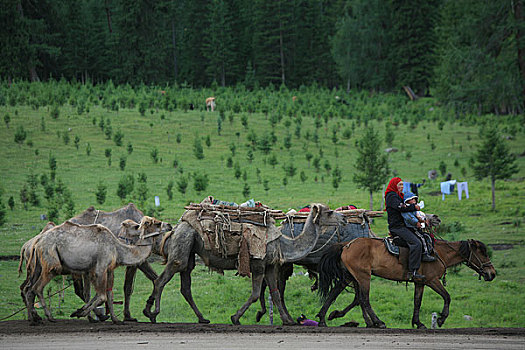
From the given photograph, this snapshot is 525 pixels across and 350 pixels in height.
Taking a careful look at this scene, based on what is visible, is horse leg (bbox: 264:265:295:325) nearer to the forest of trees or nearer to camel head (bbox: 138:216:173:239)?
camel head (bbox: 138:216:173:239)

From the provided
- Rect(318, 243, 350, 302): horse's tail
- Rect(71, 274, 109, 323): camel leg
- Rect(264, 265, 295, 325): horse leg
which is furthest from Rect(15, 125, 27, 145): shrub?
Rect(318, 243, 350, 302): horse's tail

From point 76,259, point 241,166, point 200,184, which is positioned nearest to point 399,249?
point 76,259

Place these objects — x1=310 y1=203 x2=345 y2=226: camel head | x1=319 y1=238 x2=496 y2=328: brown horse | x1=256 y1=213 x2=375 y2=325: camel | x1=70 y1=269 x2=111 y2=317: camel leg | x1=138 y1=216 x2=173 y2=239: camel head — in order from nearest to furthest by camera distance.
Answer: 1. x1=70 y1=269 x2=111 y2=317: camel leg
2. x1=319 y1=238 x2=496 y2=328: brown horse
3. x1=138 y1=216 x2=173 y2=239: camel head
4. x1=310 y1=203 x2=345 y2=226: camel head
5. x1=256 y1=213 x2=375 y2=325: camel

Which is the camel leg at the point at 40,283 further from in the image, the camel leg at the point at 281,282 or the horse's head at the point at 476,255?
the horse's head at the point at 476,255

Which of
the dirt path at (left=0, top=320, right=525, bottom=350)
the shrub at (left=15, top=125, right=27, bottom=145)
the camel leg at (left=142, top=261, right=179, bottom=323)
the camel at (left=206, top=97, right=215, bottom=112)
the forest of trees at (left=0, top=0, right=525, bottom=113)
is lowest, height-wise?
the dirt path at (left=0, top=320, right=525, bottom=350)

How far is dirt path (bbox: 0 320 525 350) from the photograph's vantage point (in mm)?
9391

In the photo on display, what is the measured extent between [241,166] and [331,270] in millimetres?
20588

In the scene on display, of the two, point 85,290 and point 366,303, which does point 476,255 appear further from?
point 85,290

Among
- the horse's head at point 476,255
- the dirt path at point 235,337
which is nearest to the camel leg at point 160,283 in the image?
the dirt path at point 235,337

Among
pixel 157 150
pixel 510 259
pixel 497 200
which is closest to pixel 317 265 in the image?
pixel 510 259

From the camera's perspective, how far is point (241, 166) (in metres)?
32.1

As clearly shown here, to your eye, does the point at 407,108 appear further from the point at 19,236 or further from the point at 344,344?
the point at 344,344

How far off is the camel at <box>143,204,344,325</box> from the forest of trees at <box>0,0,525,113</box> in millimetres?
34989

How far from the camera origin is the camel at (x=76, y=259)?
1128cm
